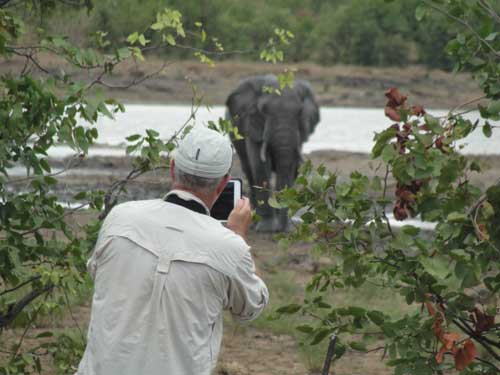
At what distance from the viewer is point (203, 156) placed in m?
3.29

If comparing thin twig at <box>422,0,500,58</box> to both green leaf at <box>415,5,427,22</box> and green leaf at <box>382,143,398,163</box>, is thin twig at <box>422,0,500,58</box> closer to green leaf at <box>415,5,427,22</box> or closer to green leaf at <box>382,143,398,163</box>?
green leaf at <box>415,5,427,22</box>

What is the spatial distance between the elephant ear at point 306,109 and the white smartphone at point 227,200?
1124cm

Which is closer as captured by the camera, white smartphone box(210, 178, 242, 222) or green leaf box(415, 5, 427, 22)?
white smartphone box(210, 178, 242, 222)

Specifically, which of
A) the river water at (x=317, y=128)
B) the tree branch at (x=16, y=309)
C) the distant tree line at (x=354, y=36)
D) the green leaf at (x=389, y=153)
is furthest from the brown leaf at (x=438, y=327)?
the distant tree line at (x=354, y=36)

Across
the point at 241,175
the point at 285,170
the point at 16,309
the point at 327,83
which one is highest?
the point at 16,309

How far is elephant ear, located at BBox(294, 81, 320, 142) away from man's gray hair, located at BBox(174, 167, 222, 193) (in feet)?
38.2

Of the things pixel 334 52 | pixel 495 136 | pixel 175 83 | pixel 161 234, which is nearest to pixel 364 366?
pixel 161 234

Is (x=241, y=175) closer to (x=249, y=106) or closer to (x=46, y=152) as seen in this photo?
(x=249, y=106)

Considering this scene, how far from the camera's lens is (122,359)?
10.6 ft

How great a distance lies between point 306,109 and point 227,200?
37.5 feet

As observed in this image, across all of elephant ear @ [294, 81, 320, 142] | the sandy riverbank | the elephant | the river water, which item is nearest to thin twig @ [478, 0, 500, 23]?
the elephant

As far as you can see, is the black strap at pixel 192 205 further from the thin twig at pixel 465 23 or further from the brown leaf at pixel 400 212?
the thin twig at pixel 465 23

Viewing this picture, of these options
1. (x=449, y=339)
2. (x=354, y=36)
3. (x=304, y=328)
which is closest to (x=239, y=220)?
(x=449, y=339)

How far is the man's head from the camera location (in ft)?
10.8
